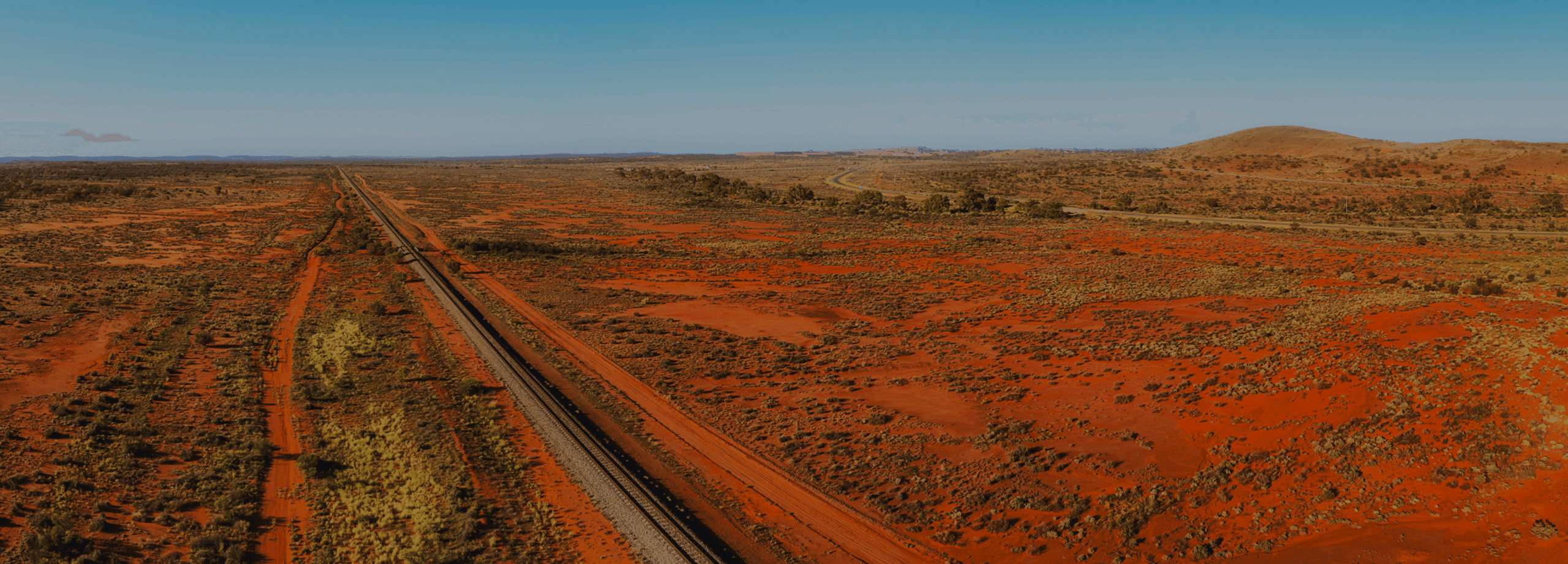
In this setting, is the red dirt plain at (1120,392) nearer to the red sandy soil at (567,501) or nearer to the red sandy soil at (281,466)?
the red sandy soil at (567,501)

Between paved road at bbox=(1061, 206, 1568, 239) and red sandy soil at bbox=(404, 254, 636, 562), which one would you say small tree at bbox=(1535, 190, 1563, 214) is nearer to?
paved road at bbox=(1061, 206, 1568, 239)

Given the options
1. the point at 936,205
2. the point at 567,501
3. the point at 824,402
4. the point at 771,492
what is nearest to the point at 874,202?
the point at 936,205

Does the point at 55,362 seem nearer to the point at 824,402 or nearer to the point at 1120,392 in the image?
the point at 824,402

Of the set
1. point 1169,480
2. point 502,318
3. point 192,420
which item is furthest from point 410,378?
point 1169,480

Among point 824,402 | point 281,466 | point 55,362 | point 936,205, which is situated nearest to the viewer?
point 281,466

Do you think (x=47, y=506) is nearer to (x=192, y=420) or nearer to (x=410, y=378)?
(x=192, y=420)

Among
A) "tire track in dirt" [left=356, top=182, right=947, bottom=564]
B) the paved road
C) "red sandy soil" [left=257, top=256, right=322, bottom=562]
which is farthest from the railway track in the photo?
the paved road
